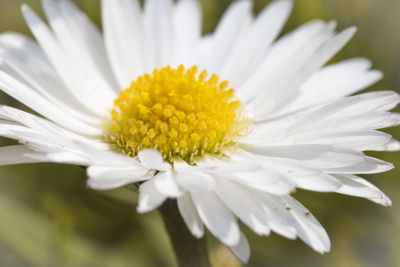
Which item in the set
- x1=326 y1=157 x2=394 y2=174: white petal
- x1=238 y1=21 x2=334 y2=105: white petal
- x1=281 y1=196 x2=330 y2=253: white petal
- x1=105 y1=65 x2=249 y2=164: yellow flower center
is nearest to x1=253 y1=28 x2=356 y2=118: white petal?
x1=238 y1=21 x2=334 y2=105: white petal

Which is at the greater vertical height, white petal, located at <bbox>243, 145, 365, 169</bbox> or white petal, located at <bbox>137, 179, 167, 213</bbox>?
white petal, located at <bbox>243, 145, 365, 169</bbox>

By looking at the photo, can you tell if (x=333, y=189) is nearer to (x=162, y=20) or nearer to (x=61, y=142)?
(x=61, y=142)

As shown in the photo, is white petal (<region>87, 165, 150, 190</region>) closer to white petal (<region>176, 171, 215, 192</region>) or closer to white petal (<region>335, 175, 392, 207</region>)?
white petal (<region>176, 171, 215, 192</region>)

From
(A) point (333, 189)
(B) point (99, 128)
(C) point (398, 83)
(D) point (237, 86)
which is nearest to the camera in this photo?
(A) point (333, 189)

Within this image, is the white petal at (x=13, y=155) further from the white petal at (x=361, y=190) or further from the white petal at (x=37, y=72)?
the white petal at (x=361, y=190)

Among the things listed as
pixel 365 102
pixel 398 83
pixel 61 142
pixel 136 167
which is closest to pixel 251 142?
pixel 365 102

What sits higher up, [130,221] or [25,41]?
[25,41]

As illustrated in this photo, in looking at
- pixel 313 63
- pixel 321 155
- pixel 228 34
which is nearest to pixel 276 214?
pixel 321 155

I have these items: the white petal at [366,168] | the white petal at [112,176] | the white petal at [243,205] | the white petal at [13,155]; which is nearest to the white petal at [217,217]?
the white petal at [243,205]
